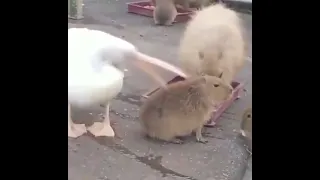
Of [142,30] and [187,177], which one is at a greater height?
[142,30]

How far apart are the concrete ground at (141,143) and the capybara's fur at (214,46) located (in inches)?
0.6

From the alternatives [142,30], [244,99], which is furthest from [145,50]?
[244,99]

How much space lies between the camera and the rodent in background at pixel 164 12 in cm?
97

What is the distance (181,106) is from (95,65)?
13 centimetres

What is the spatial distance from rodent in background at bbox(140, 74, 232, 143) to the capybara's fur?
0.02m

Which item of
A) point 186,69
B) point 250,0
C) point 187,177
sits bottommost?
point 187,177

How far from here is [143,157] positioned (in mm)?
938

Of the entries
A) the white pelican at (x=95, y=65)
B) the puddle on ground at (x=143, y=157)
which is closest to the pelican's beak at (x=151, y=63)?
the white pelican at (x=95, y=65)

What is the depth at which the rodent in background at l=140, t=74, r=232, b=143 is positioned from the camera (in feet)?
3.09

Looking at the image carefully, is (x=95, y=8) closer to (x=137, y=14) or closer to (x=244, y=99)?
(x=137, y=14)

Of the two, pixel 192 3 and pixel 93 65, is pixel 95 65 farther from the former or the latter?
pixel 192 3

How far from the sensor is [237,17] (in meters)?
0.94

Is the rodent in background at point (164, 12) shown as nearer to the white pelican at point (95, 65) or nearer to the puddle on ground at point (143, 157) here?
the white pelican at point (95, 65)
